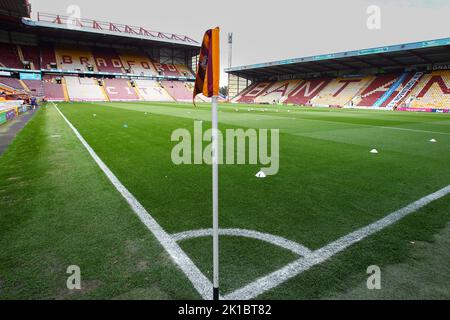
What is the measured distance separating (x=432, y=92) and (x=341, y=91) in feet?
43.8

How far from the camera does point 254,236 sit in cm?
324

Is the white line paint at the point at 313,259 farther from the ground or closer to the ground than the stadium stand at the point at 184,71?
closer to the ground

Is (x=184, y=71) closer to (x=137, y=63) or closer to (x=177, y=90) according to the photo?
(x=177, y=90)

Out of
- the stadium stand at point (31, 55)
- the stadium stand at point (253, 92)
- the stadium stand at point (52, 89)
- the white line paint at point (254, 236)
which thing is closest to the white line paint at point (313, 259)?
the white line paint at point (254, 236)

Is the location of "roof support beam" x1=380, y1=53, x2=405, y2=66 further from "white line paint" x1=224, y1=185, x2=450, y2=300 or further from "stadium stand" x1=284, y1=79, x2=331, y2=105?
"white line paint" x1=224, y1=185, x2=450, y2=300

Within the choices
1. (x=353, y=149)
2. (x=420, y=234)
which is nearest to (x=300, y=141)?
(x=353, y=149)

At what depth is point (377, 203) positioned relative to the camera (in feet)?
14.0

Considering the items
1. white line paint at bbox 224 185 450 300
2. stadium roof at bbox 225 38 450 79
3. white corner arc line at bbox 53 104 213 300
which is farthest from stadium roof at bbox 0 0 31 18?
white line paint at bbox 224 185 450 300

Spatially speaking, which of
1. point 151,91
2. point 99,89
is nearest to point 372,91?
point 151,91

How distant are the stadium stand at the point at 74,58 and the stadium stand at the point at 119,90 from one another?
475 centimetres

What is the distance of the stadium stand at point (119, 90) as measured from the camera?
5609 cm

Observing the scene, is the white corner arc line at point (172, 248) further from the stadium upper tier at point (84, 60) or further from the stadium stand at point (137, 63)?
the stadium stand at point (137, 63)

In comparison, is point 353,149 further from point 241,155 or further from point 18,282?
point 18,282

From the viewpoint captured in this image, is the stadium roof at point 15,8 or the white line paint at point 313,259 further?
the stadium roof at point 15,8
